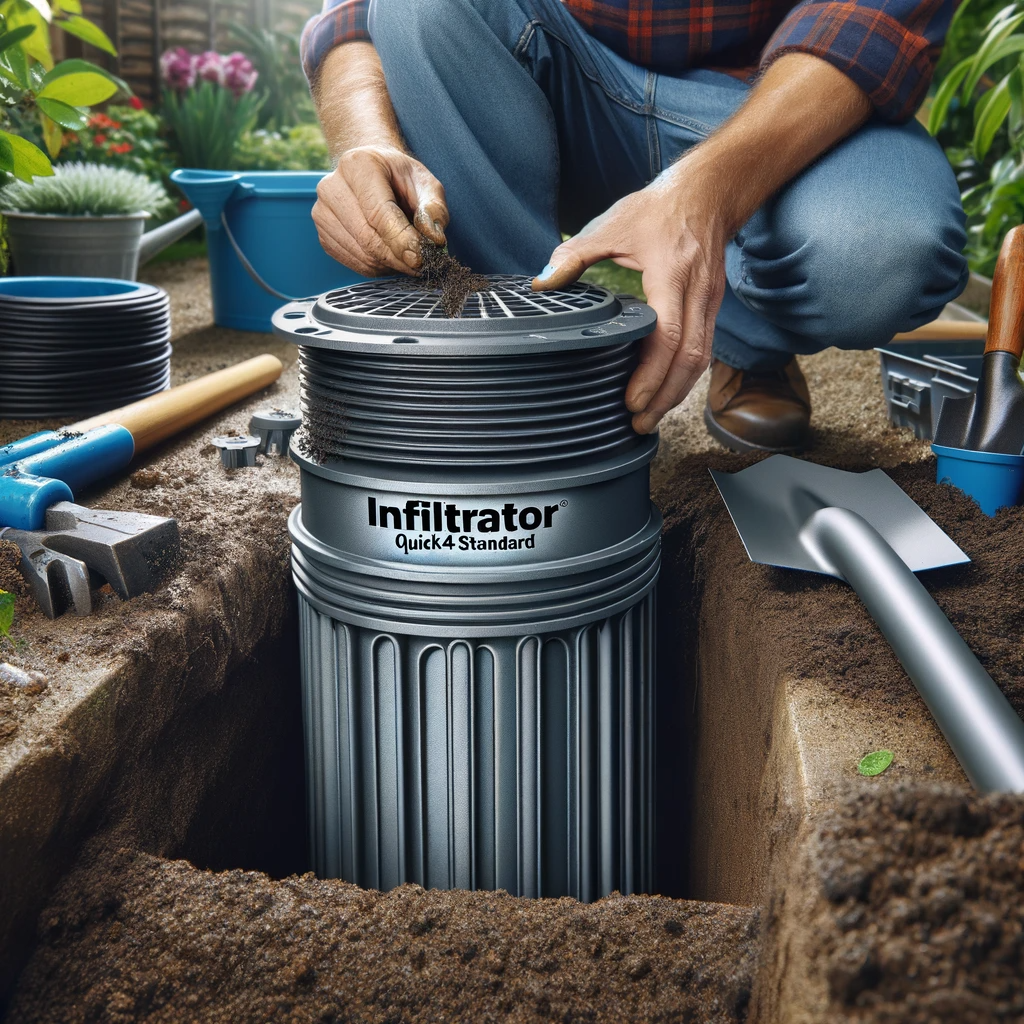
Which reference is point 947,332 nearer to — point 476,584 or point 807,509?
point 807,509

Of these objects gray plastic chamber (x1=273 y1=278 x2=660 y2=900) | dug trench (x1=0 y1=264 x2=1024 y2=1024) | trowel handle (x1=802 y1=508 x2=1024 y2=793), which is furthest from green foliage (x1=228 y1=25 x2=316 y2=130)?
trowel handle (x1=802 y1=508 x2=1024 y2=793)

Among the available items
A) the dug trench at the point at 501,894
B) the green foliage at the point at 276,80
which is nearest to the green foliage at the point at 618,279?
the dug trench at the point at 501,894

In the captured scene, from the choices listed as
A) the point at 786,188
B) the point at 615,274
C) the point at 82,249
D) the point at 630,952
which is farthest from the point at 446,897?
the point at 615,274

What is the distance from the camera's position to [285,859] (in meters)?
1.66

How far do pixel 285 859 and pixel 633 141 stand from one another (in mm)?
1483

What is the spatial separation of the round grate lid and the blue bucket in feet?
5.91

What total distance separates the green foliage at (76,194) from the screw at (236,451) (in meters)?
1.38

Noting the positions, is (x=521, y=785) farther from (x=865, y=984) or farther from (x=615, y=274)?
(x=615, y=274)

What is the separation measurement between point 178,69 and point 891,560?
579cm

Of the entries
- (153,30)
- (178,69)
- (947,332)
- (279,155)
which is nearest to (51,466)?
(947,332)

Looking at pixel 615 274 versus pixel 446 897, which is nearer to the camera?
pixel 446 897

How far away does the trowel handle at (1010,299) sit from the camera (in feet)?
4.71

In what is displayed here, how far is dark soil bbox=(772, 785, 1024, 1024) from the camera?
0.58 m

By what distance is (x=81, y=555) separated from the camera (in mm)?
1254
